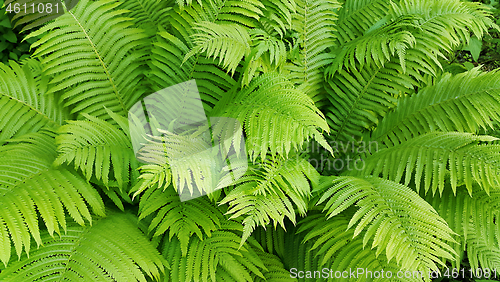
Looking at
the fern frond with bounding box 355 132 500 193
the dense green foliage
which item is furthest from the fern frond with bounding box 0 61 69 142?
the fern frond with bounding box 355 132 500 193

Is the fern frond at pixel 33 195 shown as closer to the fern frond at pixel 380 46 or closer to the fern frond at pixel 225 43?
the fern frond at pixel 225 43

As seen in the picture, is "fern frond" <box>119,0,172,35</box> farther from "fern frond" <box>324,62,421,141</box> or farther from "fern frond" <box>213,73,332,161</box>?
"fern frond" <box>324,62,421,141</box>

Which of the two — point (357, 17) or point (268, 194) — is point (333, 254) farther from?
point (357, 17)

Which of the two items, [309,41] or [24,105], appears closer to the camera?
[24,105]

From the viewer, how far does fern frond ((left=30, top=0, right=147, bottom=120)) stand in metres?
1.53

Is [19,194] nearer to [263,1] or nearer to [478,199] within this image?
[263,1]

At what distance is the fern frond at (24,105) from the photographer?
1.51 meters

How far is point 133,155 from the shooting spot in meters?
1.36

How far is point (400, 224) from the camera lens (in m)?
1.11

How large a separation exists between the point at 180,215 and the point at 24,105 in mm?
980

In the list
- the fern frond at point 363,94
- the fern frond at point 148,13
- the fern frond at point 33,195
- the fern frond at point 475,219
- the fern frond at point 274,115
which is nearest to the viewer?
the fern frond at point 33,195

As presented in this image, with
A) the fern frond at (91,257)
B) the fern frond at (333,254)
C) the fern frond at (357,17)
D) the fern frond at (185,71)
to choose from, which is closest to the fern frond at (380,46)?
the fern frond at (357,17)

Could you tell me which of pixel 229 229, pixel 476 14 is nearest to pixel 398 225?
pixel 229 229

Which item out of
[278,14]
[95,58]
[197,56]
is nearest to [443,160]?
[278,14]
